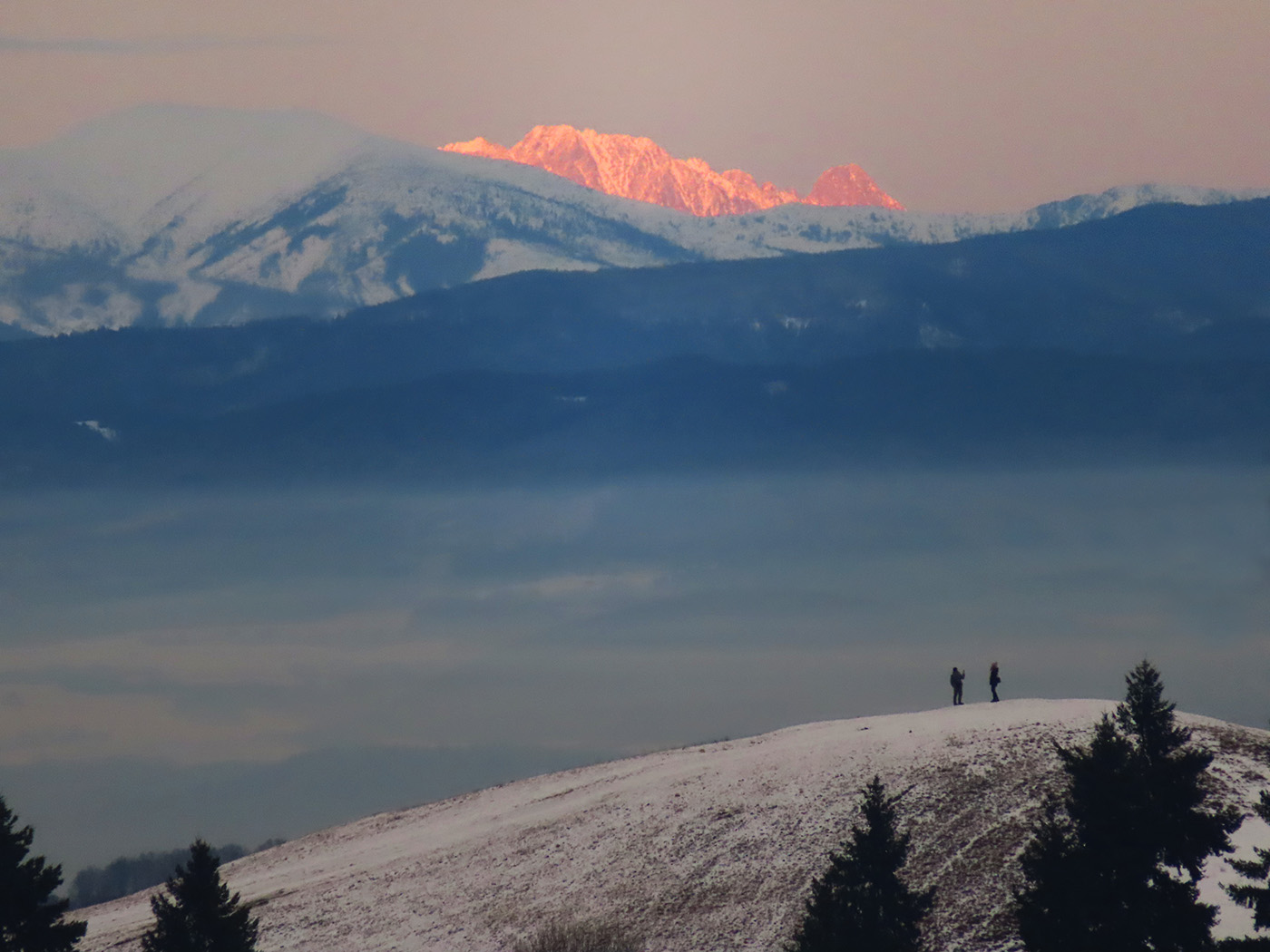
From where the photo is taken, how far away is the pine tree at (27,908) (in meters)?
51.3

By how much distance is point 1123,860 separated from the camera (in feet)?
155

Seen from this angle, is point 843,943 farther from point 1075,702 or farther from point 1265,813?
point 1075,702

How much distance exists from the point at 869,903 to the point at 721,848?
23959 mm

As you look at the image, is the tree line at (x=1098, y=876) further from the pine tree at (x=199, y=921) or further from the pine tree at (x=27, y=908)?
the pine tree at (x=27, y=908)

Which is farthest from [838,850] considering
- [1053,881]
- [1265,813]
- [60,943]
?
[60,943]

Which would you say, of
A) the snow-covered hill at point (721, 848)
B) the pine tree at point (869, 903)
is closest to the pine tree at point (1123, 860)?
the pine tree at point (869, 903)

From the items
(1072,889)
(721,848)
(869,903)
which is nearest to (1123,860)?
(1072,889)

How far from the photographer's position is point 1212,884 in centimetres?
5856

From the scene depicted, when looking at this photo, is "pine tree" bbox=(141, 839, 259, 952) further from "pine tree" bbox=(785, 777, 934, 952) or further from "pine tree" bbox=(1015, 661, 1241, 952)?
"pine tree" bbox=(1015, 661, 1241, 952)

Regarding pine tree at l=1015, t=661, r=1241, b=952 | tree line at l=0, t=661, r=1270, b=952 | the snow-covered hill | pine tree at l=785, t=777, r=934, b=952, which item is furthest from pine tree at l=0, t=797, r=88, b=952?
pine tree at l=1015, t=661, r=1241, b=952

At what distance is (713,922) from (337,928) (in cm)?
1858

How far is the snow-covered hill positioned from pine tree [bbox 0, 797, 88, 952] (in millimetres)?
19134

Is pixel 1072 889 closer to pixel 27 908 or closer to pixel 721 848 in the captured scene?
pixel 721 848

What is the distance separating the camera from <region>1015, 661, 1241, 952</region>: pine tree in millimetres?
46656
